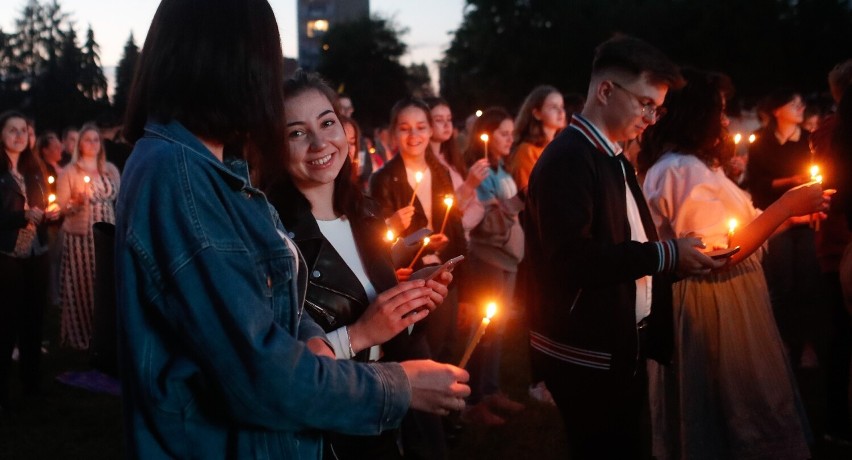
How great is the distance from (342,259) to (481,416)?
3.65 metres

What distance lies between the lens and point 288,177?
275 centimetres

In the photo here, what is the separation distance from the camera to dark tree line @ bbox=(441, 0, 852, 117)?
29.0 metres

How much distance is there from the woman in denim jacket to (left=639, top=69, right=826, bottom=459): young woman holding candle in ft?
9.28

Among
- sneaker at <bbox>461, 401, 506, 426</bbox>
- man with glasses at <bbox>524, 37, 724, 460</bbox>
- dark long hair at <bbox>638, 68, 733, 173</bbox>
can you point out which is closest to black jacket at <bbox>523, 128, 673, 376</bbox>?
man with glasses at <bbox>524, 37, 724, 460</bbox>

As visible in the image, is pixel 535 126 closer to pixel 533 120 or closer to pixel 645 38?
pixel 533 120

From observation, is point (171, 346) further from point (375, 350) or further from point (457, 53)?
point (457, 53)

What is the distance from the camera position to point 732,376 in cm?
404

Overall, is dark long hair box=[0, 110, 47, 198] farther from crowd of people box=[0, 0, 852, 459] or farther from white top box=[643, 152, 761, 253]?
white top box=[643, 152, 761, 253]

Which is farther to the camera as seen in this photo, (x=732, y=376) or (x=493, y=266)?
(x=493, y=266)

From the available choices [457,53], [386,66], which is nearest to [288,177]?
[457,53]

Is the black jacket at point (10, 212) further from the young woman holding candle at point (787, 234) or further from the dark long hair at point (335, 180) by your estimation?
the young woman holding candle at point (787, 234)

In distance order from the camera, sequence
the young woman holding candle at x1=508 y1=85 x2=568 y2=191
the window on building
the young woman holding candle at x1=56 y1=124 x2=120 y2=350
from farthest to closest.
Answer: the window on building
the young woman holding candle at x1=56 y1=124 x2=120 y2=350
the young woman holding candle at x1=508 y1=85 x2=568 y2=191

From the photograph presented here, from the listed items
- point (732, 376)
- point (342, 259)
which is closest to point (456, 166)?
point (732, 376)

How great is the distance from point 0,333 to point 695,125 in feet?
17.7
